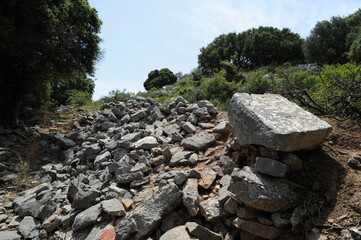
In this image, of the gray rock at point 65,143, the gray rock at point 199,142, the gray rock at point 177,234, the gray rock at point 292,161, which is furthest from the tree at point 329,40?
the gray rock at point 177,234

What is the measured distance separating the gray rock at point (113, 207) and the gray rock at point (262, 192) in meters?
1.60

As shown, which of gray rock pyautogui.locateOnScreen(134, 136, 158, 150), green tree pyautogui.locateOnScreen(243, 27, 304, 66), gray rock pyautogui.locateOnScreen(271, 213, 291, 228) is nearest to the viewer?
gray rock pyautogui.locateOnScreen(271, 213, 291, 228)

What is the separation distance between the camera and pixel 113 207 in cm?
299

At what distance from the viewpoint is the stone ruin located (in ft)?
7.18

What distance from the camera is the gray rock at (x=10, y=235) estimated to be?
10.3 ft

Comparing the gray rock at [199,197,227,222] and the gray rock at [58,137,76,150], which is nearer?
the gray rock at [199,197,227,222]

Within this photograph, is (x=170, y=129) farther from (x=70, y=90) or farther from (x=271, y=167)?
(x=70, y=90)

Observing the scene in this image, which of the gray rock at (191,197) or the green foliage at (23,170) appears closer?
the gray rock at (191,197)

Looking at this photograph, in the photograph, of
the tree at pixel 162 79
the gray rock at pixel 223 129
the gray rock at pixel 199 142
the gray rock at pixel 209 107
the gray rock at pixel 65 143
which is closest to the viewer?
the gray rock at pixel 199 142

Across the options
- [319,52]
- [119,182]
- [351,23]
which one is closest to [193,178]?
[119,182]

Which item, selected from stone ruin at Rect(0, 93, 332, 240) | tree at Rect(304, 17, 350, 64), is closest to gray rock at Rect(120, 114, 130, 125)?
stone ruin at Rect(0, 93, 332, 240)

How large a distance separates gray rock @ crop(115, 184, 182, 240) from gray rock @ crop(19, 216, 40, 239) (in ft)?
5.19

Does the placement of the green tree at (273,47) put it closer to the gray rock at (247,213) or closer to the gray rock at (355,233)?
the gray rock at (247,213)

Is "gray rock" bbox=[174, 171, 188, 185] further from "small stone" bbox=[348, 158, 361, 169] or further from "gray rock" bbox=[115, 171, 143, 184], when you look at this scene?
"small stone" bbox=[348, 158, 361, 169]
